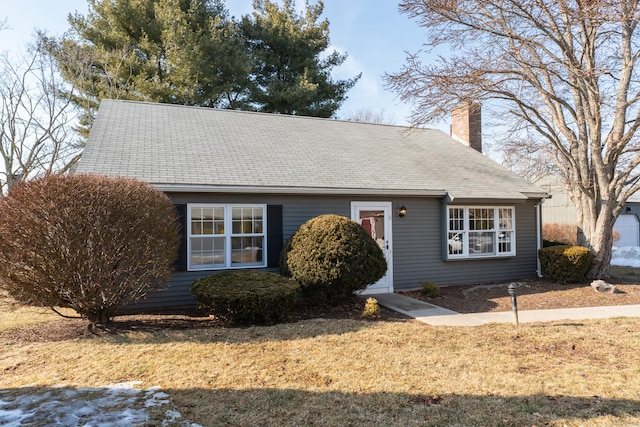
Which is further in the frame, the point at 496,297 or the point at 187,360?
the point at 496,297

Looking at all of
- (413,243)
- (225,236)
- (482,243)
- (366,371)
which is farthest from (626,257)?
(366,371)

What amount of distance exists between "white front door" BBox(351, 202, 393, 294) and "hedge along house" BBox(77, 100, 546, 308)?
3 cm

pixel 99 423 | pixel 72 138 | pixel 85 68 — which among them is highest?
pixel 85 68

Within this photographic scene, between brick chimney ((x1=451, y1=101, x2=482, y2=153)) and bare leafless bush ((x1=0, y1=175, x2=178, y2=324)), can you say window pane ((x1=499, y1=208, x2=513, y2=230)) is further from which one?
bare leafless bush ((x1=0, y1=175, x2=178, y2=324))

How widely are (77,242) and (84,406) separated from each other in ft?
8.71

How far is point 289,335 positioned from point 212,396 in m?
2.12

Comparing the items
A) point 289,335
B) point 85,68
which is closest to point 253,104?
point 85,68

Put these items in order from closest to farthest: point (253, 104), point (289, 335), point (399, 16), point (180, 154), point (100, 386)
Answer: point (100, 386) < point (289, 335) < point (180, 154) < point (399, 16) < point (253, 104)

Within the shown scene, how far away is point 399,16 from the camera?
37.5 feet

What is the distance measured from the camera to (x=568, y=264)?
35.1 ft

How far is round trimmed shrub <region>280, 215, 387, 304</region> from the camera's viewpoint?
24.8 feet

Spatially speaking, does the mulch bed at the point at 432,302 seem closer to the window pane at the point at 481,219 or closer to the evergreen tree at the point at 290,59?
the window pane at the point at 481,219

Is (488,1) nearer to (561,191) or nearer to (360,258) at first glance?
(360,258)

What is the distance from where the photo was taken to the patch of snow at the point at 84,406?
3523 millimetres
